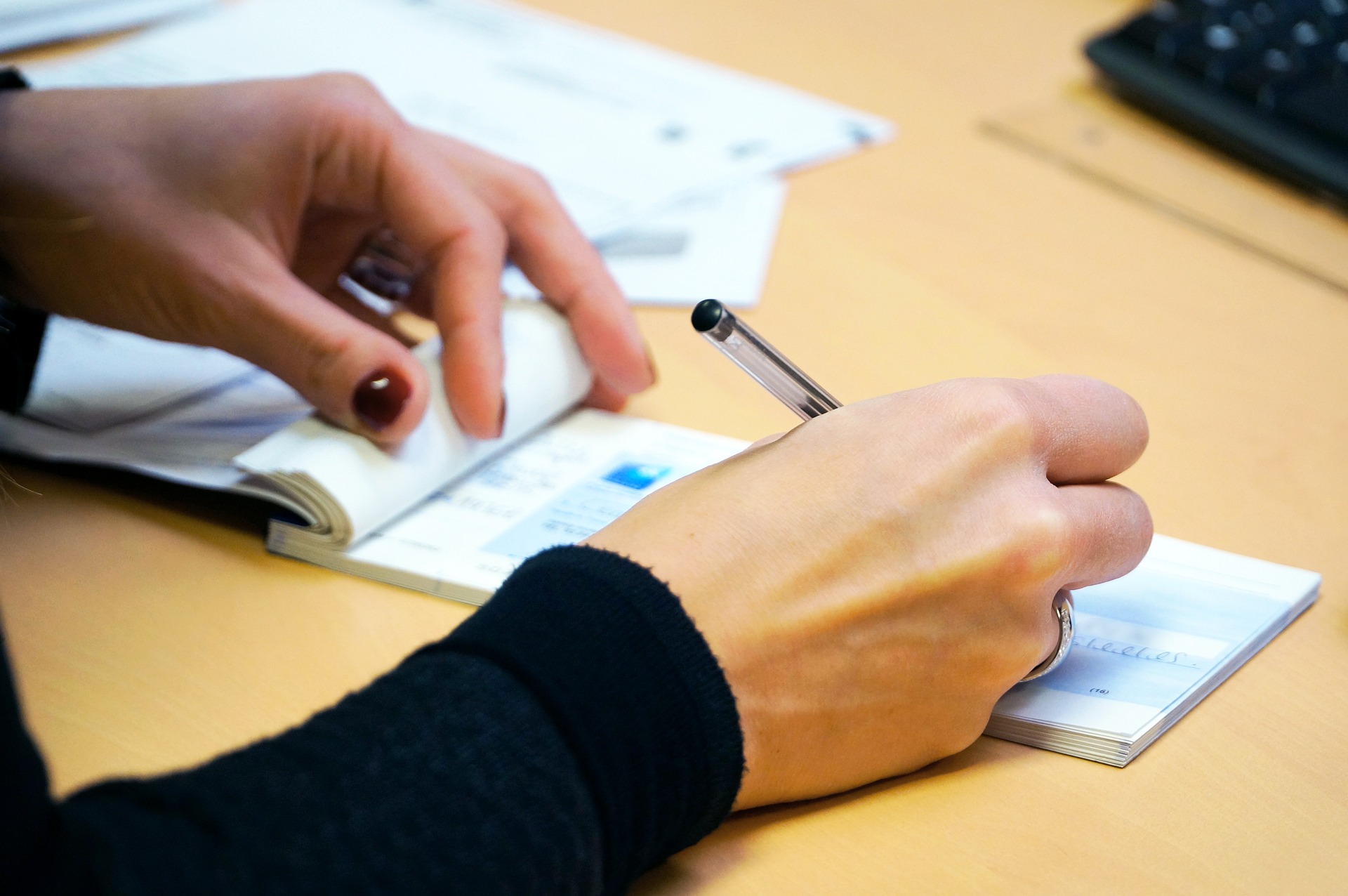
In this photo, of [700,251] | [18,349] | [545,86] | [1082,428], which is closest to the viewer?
[1082,428]

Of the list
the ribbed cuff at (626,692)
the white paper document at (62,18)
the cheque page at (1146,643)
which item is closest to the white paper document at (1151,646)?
the cheque page at (1146,643)

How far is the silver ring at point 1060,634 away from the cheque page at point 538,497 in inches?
7.1

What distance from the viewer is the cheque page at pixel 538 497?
484mm

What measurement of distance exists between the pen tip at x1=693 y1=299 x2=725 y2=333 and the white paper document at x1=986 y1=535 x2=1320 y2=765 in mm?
186

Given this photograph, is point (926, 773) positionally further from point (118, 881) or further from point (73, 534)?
point (73, 534)

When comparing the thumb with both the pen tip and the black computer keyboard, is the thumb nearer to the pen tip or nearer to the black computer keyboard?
the pen tip

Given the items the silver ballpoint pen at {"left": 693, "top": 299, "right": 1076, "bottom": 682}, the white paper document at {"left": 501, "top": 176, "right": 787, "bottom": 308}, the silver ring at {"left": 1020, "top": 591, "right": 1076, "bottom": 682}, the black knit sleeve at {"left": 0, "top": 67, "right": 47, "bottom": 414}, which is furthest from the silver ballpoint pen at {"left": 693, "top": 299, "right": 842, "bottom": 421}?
the black knit sleeve at {"left": 0, "top": 67, "right": 47, "bottom": 414}

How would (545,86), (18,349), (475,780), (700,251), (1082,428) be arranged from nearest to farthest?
1. (475,780)
2. (1082,428)
3. (18,349)
4. (700,251)
5. (545,86)

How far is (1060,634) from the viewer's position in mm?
422

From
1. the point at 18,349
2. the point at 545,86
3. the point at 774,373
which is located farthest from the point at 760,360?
the point at 545,86

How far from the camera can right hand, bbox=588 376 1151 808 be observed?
0.39 meters

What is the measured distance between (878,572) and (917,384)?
0.72 ft

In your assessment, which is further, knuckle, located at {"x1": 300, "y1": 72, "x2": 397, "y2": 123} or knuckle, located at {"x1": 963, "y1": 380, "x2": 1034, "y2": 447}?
knuckle, located at {"x1": 300, "y1": 72, "x2": 397, "y2": 123}

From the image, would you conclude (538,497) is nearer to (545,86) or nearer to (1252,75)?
(545,86)
